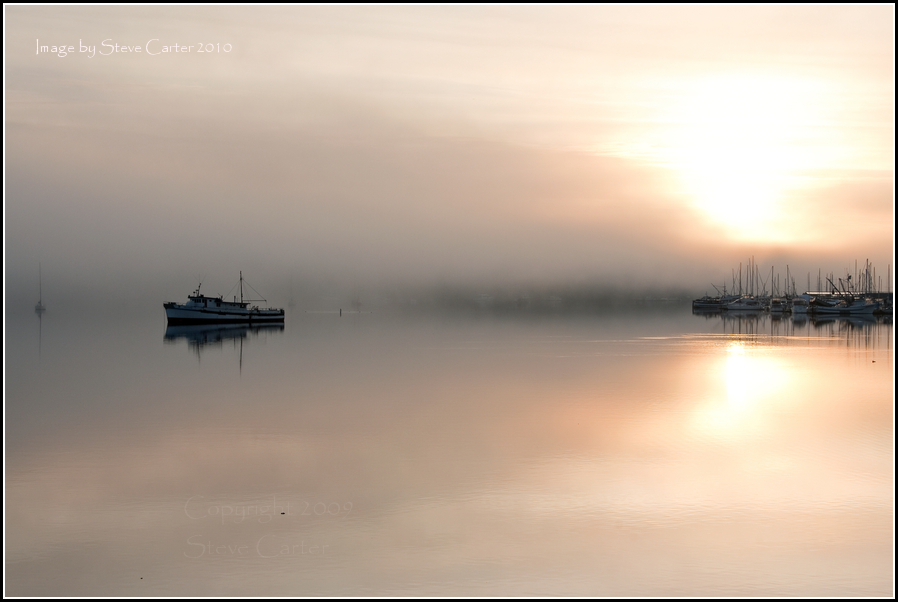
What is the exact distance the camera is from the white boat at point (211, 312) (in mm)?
112250

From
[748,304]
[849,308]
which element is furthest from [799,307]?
[748,304]

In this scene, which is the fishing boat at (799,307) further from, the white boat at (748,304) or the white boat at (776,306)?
Answer: the white boat at (748,304)

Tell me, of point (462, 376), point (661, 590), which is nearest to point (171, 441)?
point (661, 590)

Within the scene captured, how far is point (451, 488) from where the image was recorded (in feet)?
57.5

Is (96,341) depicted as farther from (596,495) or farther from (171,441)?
(596,495)

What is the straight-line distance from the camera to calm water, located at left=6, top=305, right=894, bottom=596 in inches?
500

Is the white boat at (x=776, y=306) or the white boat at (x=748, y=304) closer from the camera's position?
the white boat at (x=776, y=306)

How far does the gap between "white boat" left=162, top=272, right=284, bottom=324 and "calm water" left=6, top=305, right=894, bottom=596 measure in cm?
7538

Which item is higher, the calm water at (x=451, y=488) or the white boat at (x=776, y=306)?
the white boat at (x=776, y=306)

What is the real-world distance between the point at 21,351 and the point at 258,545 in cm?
5400

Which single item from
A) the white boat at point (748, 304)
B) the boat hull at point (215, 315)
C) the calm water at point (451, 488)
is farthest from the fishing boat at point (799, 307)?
the calm water at point (451, 488)

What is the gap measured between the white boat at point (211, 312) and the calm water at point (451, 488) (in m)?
75.4

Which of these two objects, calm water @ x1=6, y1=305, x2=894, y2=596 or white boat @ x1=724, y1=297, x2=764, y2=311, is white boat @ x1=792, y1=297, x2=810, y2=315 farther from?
calm water @ x1=6, y1=305, x2=894, y2=596

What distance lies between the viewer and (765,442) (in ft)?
76.1
